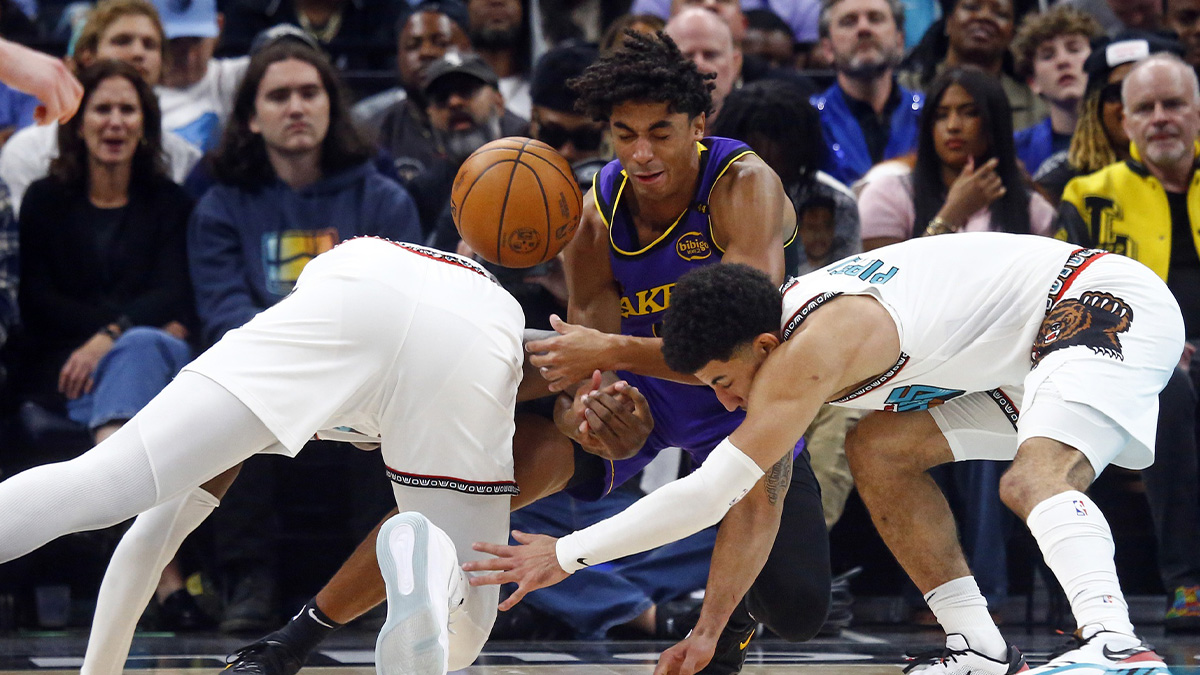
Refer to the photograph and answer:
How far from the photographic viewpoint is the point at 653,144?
13.2 ft

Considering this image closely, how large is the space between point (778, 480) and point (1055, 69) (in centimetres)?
399

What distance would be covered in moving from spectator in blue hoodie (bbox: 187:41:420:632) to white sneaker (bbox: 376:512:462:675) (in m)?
2.71

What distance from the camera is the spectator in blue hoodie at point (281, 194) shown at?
19.3 ft

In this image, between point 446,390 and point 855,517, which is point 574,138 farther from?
point 446,390

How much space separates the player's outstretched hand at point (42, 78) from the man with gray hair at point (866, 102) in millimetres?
3998

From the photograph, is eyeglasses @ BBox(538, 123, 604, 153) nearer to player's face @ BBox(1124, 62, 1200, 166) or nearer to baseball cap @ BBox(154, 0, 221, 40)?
baseball cap @ BBox(154, 0, 221, 40)

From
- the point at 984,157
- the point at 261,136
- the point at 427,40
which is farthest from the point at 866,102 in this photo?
the point at 261,136

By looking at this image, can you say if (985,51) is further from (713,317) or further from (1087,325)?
(713,317)

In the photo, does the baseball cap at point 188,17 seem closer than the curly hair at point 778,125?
No

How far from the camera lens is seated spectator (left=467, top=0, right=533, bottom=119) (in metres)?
7.56

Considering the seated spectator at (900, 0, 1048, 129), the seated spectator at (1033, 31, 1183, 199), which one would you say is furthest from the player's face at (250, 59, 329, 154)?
the seated spectator at (1033, 31, 1183, 199)

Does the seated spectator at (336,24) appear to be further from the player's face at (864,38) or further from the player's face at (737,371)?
the player's face at (737,371)

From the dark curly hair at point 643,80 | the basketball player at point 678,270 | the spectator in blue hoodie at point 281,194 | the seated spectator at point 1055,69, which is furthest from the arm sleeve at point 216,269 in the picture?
the seated spectator at point 1055,69

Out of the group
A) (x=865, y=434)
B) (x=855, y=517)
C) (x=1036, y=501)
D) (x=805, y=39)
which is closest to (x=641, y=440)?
(x=865, y=434)
